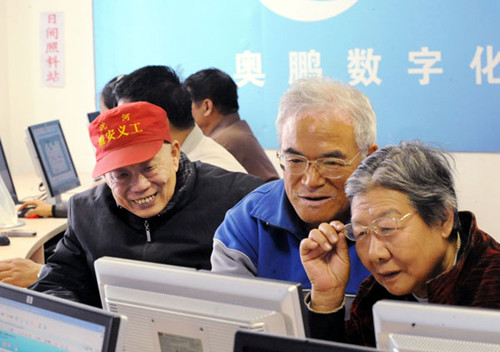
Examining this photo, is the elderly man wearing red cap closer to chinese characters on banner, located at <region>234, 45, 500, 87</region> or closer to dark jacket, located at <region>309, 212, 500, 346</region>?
dark jacket, located at <region>309, 212, 500, 346</region>

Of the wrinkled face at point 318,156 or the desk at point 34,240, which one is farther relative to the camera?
the desk at point 34,240

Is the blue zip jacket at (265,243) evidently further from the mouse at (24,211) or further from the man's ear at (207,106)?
the mouse at (24,211)

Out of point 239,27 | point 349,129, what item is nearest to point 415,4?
point 239,27

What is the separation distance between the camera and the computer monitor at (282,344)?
0.90 m

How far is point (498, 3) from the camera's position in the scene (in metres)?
4.39

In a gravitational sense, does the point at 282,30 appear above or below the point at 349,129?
above

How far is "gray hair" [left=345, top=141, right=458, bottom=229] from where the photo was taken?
160cm

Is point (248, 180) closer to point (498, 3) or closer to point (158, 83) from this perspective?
point (158, 83)

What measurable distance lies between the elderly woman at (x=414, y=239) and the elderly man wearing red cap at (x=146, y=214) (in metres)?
0.78

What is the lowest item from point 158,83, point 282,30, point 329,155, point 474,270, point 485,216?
point 485,216

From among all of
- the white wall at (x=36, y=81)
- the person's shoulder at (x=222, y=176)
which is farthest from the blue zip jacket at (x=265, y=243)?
the white wall at (x=36, y=81)

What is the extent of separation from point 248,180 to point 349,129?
2.14 ft

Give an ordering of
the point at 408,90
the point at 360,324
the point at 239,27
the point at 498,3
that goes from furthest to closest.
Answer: the point at 239,27 < the point at 408,90 < the point at 498,3 < the point at 360,324

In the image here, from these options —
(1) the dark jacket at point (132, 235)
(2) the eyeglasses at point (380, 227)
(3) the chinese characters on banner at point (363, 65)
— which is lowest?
(1) the dark jacket at point (132, 235)
